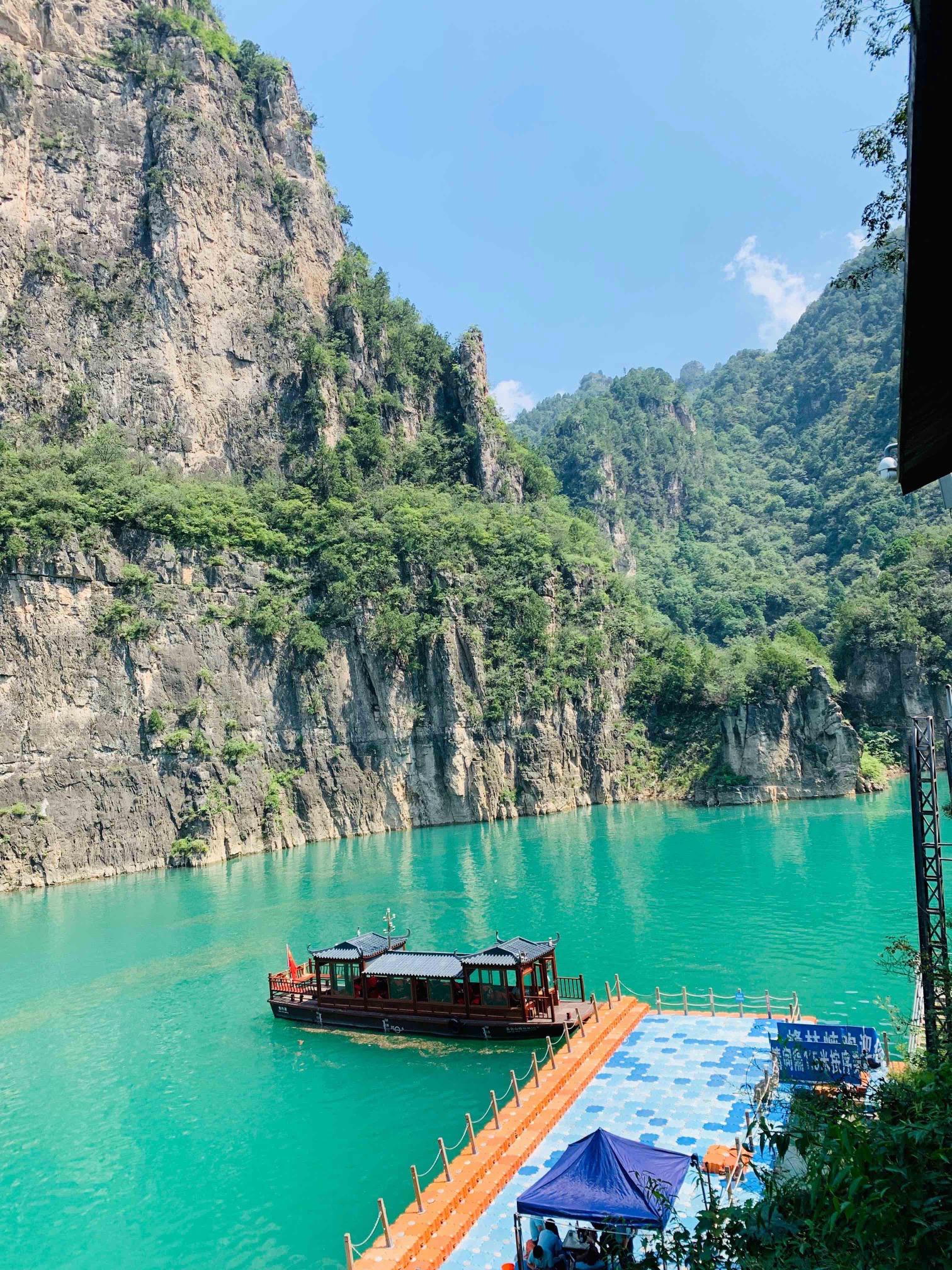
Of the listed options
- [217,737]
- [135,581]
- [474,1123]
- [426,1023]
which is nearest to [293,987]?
[426,1023]

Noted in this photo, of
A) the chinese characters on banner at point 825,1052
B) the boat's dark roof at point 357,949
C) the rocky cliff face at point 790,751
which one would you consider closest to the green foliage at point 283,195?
the rocky cliff face at point 790,751

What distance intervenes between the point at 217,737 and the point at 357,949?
3614 cm

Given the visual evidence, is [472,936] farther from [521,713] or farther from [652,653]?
[652,653]

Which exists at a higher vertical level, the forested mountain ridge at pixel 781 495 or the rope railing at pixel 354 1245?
the forested mountain ridge at pixel 781 495

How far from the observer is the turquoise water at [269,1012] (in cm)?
1395

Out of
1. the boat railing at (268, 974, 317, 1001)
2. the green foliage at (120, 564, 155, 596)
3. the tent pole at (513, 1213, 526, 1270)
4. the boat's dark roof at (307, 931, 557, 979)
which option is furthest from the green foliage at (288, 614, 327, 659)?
the tent pole at (513, 1213, 526, 1270)

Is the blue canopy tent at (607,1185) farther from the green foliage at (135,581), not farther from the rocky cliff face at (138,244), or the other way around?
the rocky cliff face at (138,244)

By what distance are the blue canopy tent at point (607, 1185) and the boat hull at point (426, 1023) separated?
8.04 meters

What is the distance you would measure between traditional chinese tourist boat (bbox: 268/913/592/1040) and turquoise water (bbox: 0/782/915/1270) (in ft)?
Result: 1.62

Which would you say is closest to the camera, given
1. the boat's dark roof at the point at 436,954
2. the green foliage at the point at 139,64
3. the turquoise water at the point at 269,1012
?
the turquoise water at the point at 269,1012

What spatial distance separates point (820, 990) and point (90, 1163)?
15.8 meters

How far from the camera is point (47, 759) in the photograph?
47875 millimetres

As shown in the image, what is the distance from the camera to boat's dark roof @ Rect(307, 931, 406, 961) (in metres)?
21.4

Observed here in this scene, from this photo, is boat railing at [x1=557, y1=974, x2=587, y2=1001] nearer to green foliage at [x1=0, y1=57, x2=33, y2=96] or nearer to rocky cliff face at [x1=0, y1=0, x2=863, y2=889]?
rocky cliff face at [x1=0, y1=0, x2=863, y2=889]
